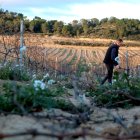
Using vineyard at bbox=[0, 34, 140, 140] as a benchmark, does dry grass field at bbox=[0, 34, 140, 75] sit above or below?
below

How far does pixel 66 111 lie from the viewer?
645 centimetres

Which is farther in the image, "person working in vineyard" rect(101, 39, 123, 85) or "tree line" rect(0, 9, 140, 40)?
"tree line" rect(0, 9, 140, 40)

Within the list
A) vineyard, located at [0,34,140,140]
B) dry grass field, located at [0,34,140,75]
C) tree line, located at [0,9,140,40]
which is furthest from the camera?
tree line, located at [0,9,140,40]

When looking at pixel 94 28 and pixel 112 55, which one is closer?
pixel 112 55

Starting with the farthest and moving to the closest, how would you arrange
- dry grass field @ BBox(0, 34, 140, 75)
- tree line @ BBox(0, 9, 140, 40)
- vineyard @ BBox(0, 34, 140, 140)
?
1. tree line @ BBox(0, 9, 140, 40)
2. dry grass field @ BBox(0, 34, 140, 75)
3. vineyard @ BBox(0, 34, 140, 140)

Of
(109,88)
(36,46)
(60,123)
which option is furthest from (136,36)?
(60,123)

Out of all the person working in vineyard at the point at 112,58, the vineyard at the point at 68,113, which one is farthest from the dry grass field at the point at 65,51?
the vineyard at the point at 68,113

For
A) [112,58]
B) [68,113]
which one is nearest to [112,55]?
[112,58]

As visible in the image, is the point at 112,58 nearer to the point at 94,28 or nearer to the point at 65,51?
the point at 65,51

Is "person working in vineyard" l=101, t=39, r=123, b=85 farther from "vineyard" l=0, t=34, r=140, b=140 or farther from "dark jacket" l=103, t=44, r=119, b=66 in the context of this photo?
"vineyard" l=0, t=34, r=140, b=140

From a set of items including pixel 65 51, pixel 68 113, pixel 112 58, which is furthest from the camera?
pixel 65 51

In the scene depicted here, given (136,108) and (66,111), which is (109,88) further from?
(66,111)

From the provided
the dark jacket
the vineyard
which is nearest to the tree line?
the dark jacket

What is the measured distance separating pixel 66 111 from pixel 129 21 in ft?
181
